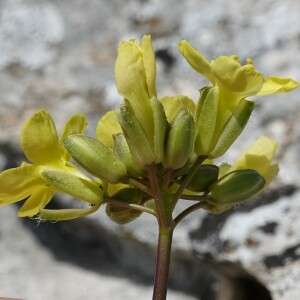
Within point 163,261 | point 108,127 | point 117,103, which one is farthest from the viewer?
point 117,103

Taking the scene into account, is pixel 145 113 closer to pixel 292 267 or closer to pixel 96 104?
pixel 292 267

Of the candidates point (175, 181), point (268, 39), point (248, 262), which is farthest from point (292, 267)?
point (175, 181)

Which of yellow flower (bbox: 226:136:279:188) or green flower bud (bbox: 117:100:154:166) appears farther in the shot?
yellow flower (bbox: 226:136:279:188)

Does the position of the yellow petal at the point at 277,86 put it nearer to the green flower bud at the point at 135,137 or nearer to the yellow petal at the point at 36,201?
the green flower bud at the point at 135,137

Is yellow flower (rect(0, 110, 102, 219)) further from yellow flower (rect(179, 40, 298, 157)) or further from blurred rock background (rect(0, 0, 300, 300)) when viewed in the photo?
blurred rock background (rect(0, 0, 300, 300))

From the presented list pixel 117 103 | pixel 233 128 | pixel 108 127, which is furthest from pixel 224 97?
pixel 117 103

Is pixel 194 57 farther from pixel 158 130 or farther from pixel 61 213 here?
pixel 61 213

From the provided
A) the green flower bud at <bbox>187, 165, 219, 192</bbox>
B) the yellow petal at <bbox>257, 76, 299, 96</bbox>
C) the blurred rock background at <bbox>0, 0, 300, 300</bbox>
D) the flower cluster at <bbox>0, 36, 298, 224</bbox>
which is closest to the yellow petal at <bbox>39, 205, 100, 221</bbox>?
the flower cluster at <bbox>0, 36, 298, 224</bbox>
